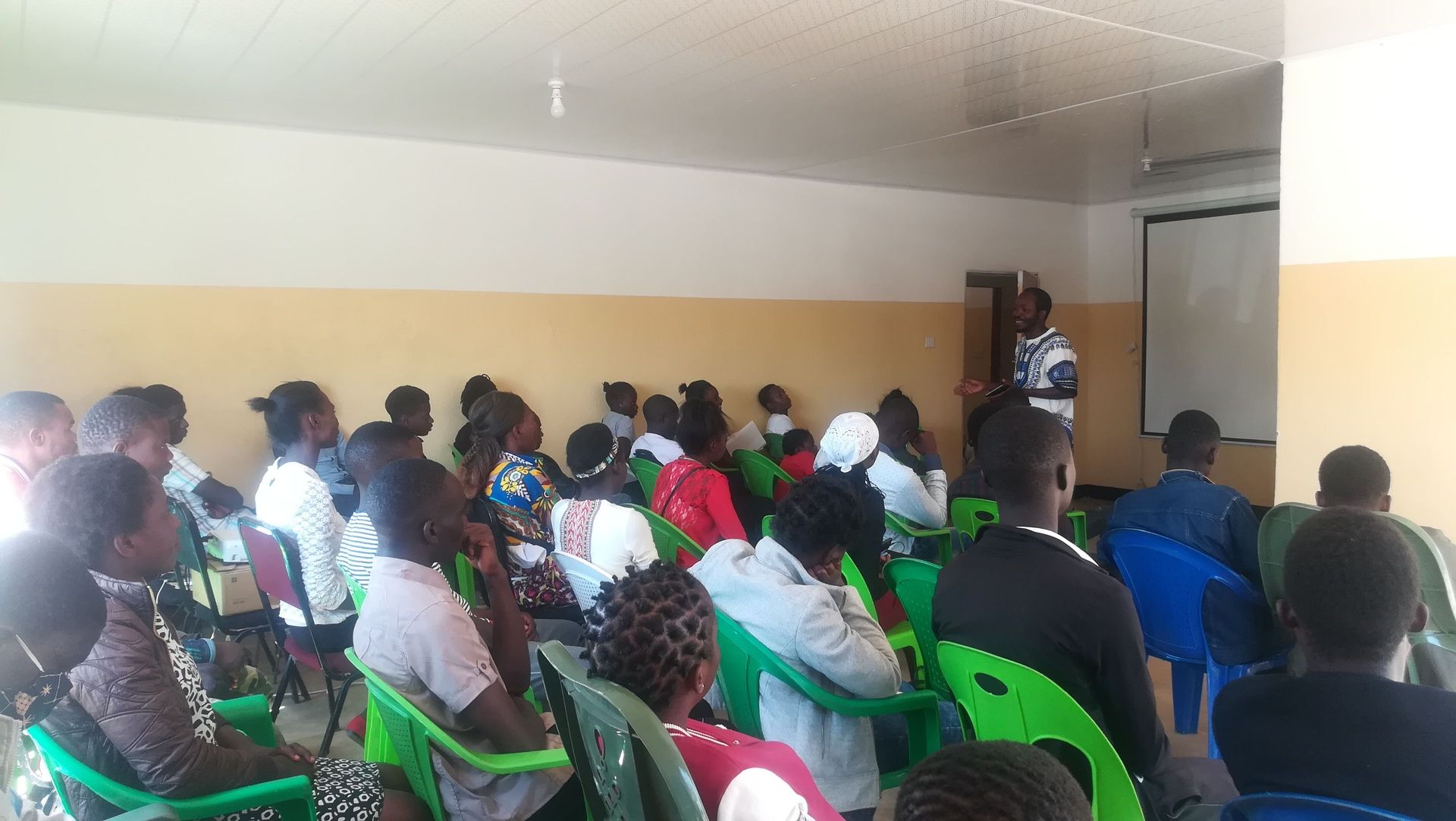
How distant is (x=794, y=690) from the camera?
2.00m

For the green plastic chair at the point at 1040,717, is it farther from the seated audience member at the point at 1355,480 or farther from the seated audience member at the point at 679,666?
the seated audience member at the point at 1355,480

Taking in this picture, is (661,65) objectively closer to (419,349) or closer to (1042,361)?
(419,349)

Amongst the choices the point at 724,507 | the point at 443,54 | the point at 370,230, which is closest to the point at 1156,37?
the point at 724,507

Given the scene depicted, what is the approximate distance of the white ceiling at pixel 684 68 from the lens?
2.89 meters

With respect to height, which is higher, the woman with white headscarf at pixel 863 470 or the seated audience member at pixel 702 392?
the seated audience member at pixel 702 392

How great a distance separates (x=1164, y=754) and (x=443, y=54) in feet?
10.4

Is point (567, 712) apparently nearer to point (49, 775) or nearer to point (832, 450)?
point (49, 775)

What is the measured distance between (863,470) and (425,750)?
6.56 ft

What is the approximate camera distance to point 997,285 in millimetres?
7836

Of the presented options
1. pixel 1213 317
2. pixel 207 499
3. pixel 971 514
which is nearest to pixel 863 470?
pixel 971 514

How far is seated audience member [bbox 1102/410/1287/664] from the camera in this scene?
2.60 meters

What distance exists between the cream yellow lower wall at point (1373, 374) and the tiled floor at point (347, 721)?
3.03 feet

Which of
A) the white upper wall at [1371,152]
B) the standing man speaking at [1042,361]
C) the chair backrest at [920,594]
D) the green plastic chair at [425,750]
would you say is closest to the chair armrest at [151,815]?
the green plastic chair at [425,750]

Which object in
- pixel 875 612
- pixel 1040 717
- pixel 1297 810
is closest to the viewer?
pixel 1297 810
